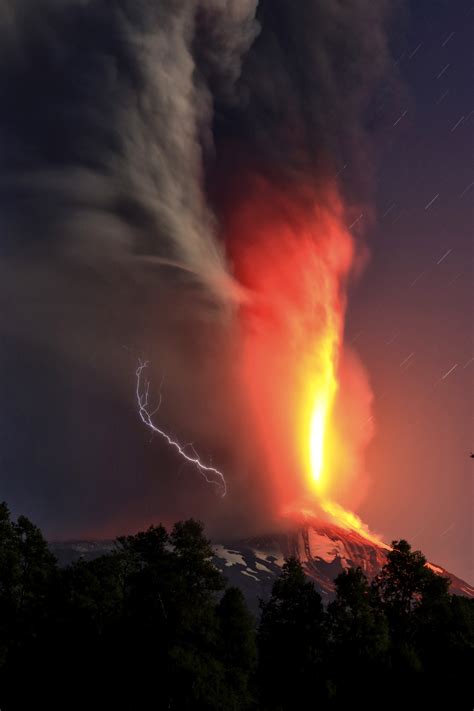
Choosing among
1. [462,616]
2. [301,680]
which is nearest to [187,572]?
[301,680]

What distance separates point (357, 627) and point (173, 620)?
17.9m

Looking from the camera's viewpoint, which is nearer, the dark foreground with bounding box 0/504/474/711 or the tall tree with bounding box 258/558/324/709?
the dark foreground with bounding box 0/504/474/711

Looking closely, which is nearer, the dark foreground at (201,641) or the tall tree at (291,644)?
the dark foreground at (201,641)

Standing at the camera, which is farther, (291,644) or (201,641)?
(291,644)

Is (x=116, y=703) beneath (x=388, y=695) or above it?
beneath

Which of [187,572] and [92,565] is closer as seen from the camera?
[187,572]

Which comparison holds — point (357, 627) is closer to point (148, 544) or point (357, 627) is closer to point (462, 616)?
point (462, 616)

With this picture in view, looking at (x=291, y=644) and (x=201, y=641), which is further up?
(x=291, y=644)

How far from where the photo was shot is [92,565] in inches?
2482

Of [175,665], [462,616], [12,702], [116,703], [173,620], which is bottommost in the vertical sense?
[12,702]

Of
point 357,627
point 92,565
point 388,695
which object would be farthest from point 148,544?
point 388,695

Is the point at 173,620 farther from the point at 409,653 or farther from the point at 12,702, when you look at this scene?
the point at 409,653

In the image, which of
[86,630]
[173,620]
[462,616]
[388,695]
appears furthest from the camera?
[462,616]

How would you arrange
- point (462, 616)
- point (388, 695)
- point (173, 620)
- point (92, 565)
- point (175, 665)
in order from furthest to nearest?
point (92, 565)
point (462, 616)
point (388, 695)
point (173, 620)
point (175, 665)
